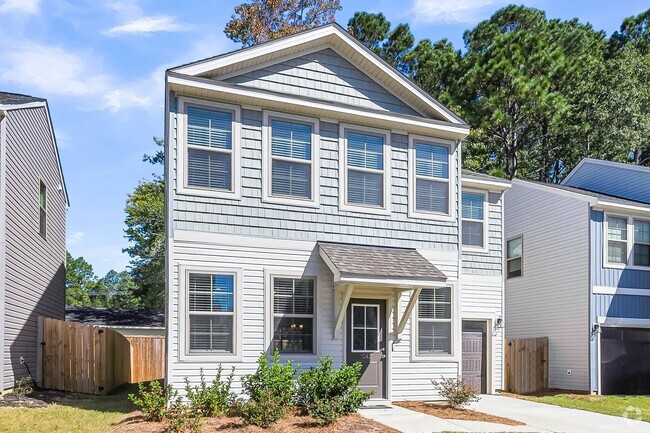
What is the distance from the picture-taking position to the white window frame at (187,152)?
1123 cm

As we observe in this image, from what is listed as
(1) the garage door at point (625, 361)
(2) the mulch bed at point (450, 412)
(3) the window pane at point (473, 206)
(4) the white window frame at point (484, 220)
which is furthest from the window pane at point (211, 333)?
(1) the garage door at point (625, 361)

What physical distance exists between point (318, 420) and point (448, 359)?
170 inches

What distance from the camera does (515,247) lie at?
2019 cm

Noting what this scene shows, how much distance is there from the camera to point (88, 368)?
14258 mm

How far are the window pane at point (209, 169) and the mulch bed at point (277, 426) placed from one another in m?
4.07

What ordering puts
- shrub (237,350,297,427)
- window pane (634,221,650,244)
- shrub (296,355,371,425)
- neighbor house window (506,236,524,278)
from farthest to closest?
neighbor house window (506,236,524,278)
window pane (634,221,650,244)
shrub (296,355,371,425)
shrub (237,350,297,427)

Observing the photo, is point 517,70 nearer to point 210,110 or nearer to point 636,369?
point 636,369

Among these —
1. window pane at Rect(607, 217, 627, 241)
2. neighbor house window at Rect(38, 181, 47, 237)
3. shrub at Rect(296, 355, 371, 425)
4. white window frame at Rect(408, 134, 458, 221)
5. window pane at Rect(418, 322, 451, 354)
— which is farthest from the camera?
window pane at Rect(607, 217, 627, 241)

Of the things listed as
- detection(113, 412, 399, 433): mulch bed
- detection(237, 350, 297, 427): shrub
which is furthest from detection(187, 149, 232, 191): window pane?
detection(113, 412, 399, 433): mulch bed

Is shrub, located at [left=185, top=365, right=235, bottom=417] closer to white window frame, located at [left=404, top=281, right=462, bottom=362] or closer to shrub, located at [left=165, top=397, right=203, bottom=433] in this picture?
shrub, located at [left=165, top=397, right=203, bottom=433]

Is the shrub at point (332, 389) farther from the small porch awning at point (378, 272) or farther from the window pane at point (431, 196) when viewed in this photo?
the window pane at point (431, 196)

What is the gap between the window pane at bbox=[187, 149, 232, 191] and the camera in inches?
447

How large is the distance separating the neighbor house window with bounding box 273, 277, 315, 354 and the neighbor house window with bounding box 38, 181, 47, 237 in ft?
26.0

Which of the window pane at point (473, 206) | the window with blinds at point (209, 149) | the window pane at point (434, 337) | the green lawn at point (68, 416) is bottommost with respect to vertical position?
the green lawn at point (68, 416)
